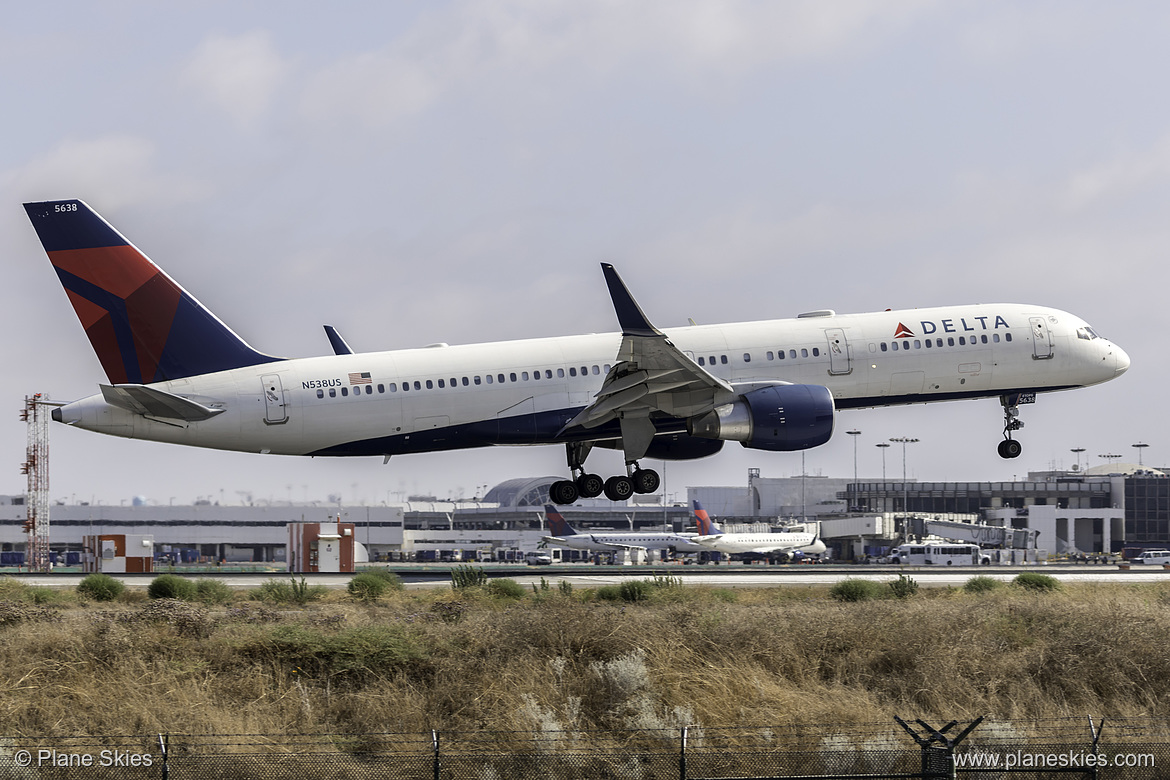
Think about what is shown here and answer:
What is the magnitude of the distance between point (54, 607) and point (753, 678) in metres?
23.0

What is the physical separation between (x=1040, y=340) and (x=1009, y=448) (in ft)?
16.4

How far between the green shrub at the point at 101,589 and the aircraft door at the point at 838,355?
27.4 m

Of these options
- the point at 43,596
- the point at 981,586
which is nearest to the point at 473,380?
the point at 43,596

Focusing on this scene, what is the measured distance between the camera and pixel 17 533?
168 meters

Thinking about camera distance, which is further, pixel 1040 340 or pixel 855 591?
pixel 1040 340

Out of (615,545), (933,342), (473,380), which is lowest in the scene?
(615,545)

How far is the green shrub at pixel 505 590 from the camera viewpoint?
129ft

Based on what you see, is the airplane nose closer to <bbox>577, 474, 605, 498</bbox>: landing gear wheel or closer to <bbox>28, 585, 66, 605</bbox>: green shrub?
<bbox>577, 474, 605, 498</bbox>: landing gear wheel

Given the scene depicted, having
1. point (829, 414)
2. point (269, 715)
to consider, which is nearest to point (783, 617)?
point (829, 414)

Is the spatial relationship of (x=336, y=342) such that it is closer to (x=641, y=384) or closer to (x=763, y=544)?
(x=641, y=384)

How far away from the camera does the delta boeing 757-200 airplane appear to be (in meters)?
40.1

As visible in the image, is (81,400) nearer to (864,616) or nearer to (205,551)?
(864,616)

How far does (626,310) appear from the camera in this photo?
37594 millimetres

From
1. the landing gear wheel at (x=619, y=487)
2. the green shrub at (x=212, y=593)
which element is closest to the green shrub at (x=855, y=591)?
the landing gear wheel at (x=619, y=487)
